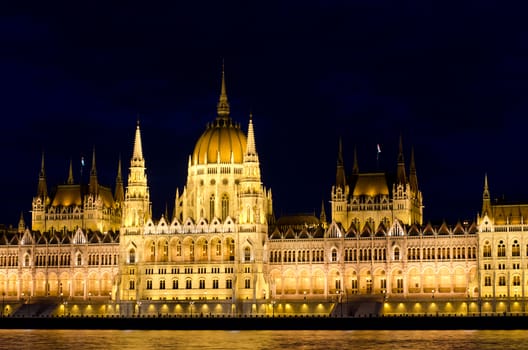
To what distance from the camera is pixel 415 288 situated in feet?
568

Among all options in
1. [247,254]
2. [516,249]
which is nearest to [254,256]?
[247,254]

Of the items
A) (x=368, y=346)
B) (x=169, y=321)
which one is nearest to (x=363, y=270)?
(x=169, y=321)

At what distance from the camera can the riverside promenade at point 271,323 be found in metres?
153

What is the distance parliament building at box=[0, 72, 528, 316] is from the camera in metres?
170

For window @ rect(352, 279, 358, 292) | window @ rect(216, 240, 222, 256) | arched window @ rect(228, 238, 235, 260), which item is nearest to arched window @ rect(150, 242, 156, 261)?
window @ rect(216, 240, 222, 256)

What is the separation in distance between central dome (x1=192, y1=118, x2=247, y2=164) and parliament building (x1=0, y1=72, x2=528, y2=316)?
0.19m

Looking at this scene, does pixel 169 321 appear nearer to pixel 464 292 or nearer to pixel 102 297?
pixel 102 297

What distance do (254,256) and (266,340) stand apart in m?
39.8

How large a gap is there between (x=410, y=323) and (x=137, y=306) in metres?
40.3

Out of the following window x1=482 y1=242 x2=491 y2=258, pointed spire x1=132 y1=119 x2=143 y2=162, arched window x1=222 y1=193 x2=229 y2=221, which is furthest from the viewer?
arched window x1=222 y1=193 x2=229 y2=221

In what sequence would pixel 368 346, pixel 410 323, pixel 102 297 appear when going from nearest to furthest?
pixel 368 346 → pixel 410 323 → pixel 102 297

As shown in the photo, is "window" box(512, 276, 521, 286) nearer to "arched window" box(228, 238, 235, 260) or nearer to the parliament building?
the parliament building

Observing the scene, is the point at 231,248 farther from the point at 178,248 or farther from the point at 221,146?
the point at 221,146

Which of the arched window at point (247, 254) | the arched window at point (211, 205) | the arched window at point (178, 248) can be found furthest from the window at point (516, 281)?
the arched window at point (211, 205)
